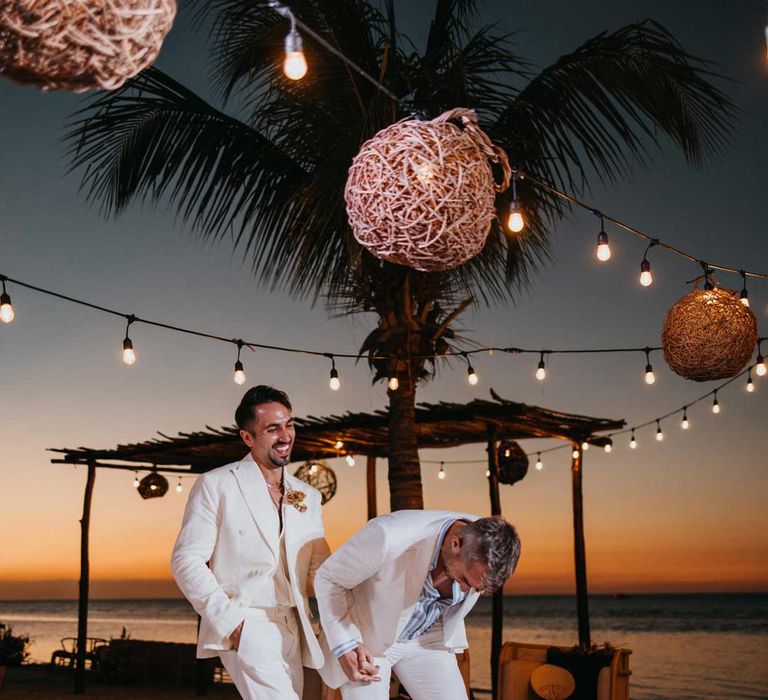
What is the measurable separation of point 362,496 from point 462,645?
53.0 feet

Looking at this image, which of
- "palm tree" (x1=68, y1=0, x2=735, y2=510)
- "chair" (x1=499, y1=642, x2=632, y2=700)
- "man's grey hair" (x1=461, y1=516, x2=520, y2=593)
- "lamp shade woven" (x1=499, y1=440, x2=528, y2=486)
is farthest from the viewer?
"lamp shade woven" (x1=499, y1=440, x2=528, y2=486)

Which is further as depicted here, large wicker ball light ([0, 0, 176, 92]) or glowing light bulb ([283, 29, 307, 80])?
glowing light bulb ([283, 29, 307, 80])

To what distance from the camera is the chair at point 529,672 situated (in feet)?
22.0

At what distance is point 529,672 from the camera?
23.3ft

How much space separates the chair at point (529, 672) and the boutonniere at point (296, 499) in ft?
12.0

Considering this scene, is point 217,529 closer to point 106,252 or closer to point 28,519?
point 106,252

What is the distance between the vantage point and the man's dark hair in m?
3.88

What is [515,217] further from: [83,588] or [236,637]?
[83,588]

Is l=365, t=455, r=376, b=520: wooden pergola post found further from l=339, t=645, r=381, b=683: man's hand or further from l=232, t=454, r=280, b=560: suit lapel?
l=339, t=645, r=381, b=683: man's hand

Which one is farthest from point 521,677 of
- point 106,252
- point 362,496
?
point 362,496

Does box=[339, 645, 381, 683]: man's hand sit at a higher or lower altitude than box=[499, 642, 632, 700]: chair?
higher

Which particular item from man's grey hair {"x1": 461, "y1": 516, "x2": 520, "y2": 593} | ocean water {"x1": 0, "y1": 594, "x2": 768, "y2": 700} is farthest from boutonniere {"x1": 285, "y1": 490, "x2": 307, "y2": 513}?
ocean water {"x1": 0, "y1": 594, "x2": 768, "y2": 700}

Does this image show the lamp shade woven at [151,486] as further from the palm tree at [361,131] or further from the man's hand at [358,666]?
the man's hand at [358,666]

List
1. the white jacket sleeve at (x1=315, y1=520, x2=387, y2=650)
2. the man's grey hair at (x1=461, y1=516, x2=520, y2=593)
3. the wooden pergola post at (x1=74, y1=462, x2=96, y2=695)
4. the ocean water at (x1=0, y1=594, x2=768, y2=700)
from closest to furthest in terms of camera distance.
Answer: the man's grey hair at (x1=461, y1=516, x2=520, y2=593)
the white jacket sleeve at (x1=315, y1=520, x2=387, y2=650)
the wooden pergola post at (x1=74, y1=462, x2=96, y2=695)
the ocean water at (x1=0, y1=594, x2=768, y2=700)
